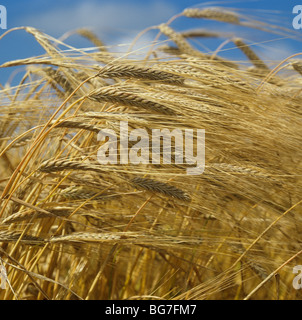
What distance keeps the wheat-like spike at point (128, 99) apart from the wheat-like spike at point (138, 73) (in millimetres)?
69

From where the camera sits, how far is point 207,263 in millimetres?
1961

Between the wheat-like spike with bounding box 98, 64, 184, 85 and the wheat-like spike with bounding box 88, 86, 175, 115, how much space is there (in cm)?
7

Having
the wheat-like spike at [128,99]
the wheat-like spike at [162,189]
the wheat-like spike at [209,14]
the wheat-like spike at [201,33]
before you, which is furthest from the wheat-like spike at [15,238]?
the wheat-like spike at [201,33]

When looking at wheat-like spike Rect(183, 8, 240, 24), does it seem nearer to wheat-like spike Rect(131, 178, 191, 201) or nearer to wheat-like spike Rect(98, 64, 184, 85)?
wheat-like spike Rect(98, 64, 184, 85)

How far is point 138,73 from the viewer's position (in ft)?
5.06

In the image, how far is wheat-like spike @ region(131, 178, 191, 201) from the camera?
1.46 m

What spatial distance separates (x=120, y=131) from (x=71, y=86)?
0.78 metres

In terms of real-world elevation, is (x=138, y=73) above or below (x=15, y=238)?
above

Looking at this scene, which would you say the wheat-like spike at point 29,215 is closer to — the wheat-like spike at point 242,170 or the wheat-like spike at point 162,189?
the wheat-like spike at point 162,189

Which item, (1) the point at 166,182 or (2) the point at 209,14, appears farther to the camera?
(2) the point at 209,14

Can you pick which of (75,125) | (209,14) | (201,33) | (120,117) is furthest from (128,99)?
(201,33)

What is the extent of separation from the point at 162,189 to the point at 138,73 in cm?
40

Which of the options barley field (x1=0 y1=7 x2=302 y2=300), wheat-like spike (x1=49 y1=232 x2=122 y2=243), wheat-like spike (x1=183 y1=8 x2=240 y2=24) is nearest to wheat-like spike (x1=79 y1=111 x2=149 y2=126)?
barley field (x1=0 y1=7 x2=302 y2=300)

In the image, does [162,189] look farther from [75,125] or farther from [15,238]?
[15,238]
